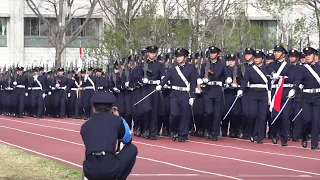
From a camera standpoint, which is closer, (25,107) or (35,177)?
(35,177)

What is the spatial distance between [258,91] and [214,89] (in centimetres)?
145

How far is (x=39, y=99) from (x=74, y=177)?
1876cm

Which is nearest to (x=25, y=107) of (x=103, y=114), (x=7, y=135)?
(x=7, y=135)

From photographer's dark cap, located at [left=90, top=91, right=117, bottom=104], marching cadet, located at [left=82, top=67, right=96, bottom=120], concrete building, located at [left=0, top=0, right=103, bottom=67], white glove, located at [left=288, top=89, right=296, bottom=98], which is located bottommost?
marching cadet, located at [left=82, top=67, right=96, bottom=120]

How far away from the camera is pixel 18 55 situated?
58469 mm

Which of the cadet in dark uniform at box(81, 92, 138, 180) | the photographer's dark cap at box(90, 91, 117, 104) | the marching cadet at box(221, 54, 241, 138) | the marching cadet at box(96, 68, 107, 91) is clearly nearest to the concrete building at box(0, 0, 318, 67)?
the marching cadet at box(96, 68, 107, 91)

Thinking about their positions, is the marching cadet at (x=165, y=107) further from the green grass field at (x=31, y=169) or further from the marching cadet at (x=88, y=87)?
the marching cadet at (x=88, y=87)

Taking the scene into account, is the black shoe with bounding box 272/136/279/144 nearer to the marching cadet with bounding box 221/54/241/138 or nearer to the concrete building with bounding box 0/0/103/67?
the marching cadet with bounding box 221/54/241/138

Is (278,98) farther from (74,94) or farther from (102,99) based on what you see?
(74,94)

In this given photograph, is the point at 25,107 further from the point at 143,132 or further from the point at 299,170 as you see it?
the point at 299,170

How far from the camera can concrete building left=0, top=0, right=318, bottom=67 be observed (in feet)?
188

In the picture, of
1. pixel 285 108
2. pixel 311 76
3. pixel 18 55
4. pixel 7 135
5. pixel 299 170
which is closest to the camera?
pixel 299 170

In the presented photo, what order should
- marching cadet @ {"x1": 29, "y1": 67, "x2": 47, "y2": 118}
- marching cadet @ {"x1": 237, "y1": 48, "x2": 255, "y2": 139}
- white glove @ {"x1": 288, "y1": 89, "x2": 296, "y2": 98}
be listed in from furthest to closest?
marching cadet @ {"x1": 29, "y1": 67, "x2": 47, "y2": 118}, marching cadet @ {"x1": 237, "y1": 48, "x2": 255, "y2": 139}, white glove @ {"x1": 288, "y1": 89, "x2": 296, "y2": 98}

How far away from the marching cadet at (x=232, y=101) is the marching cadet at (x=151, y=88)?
1.66 m
